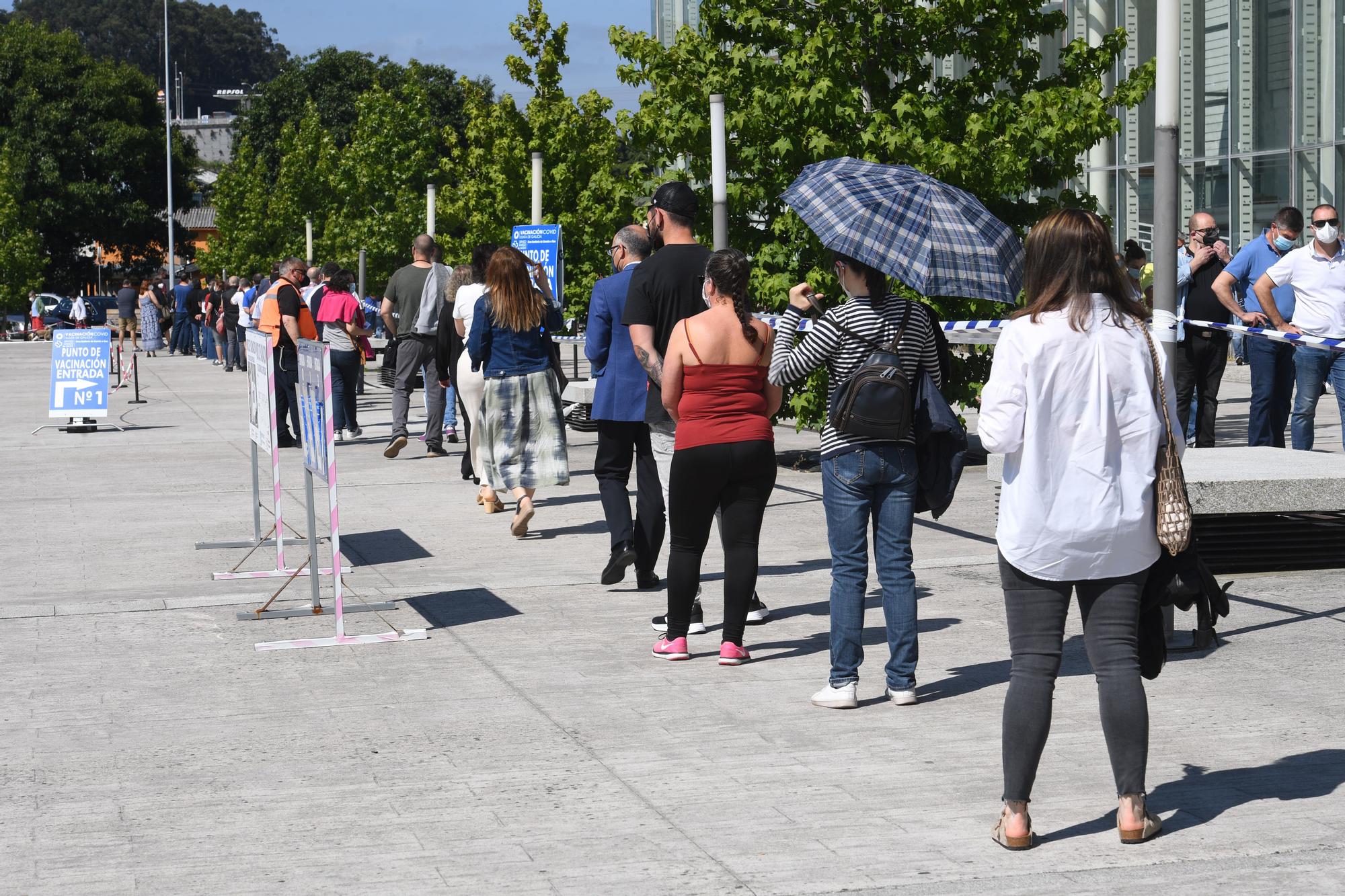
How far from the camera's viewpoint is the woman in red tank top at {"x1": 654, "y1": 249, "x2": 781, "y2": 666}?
6.64 meters

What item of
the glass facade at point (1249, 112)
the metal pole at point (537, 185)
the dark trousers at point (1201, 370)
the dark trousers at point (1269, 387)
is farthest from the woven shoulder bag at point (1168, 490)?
the glass facade at point (1249, 112)

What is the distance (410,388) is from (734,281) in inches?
372

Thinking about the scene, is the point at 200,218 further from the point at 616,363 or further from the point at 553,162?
the point at 616,363

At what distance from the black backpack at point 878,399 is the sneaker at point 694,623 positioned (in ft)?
5.54

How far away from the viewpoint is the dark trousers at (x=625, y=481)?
8438 millimetres

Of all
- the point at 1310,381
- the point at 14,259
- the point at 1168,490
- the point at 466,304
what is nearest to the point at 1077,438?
the point at 1168,490

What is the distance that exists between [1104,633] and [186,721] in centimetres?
324

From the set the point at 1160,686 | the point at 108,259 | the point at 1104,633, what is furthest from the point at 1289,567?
the point at 108,259

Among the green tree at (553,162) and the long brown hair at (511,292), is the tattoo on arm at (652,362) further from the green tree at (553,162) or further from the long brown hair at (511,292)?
the green tree at (553,162)

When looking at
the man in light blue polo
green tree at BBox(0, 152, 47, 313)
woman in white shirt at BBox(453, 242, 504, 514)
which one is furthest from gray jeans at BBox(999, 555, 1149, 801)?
green tree at BBox(0, 152, 47, 313)

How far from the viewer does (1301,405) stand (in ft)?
39.3

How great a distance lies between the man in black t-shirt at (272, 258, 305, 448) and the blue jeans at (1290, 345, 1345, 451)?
8.55 meters

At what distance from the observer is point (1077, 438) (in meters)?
4.47

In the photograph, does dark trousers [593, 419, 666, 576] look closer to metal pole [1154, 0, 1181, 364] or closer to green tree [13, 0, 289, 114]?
metal pole [1154, 0, 1181, 364]
